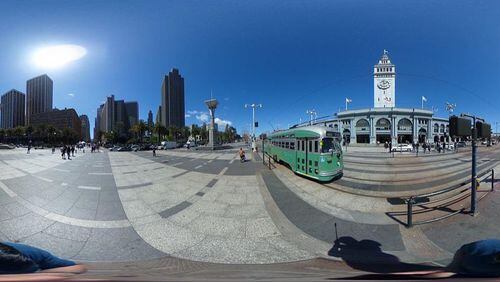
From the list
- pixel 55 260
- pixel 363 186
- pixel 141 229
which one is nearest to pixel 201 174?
pixel 141 229

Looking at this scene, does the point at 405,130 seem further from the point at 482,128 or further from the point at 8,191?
the point at 8,191

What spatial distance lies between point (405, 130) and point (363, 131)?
1074 centimetres

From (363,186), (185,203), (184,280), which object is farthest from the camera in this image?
(363,186)

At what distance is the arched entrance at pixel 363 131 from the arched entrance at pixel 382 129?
4.42 ft

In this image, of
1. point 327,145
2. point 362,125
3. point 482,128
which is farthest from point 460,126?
point 362,125

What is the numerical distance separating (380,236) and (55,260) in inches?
164

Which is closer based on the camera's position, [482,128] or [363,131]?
[482,128]

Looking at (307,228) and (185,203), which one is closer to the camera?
(307,228)

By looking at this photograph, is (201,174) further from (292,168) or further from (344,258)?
(344,258)

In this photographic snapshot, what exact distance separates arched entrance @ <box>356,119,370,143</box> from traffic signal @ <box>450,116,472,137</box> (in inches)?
1019

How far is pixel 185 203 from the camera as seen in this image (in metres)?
4.11

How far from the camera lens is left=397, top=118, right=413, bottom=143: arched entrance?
32.4 m

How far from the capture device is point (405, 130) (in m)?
33.2

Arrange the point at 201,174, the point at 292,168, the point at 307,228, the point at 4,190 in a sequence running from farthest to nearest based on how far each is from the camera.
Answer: the point at 292,168 < the point at 201,174 < the point at 4,190 < the point at 307,228
